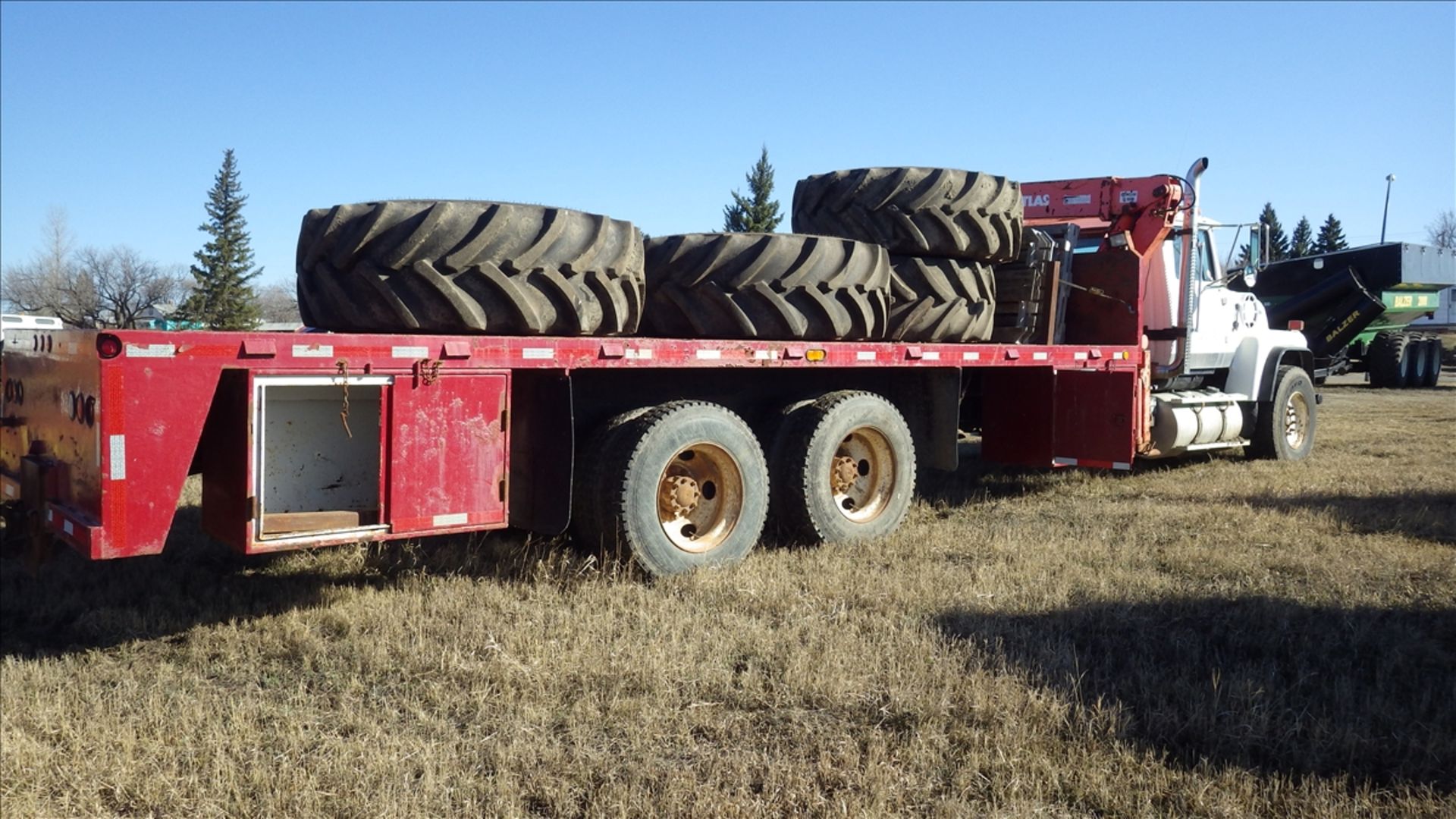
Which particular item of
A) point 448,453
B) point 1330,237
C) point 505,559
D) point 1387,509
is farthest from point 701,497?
point 1330,237

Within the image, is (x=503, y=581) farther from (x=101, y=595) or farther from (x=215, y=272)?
(x=215, y=272)

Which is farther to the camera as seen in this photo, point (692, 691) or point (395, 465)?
point (395, 465)

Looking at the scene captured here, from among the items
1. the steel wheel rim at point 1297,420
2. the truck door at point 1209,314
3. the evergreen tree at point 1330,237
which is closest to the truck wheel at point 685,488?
the truck door at point 1209,314

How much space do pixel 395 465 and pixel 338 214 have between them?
4.49 ft

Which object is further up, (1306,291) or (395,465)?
(1306,291)

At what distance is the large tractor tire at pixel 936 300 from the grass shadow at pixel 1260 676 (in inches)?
106

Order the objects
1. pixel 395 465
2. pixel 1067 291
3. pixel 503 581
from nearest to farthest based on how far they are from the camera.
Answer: pixel 395 465, pixel 503 581, pixel 1067 291

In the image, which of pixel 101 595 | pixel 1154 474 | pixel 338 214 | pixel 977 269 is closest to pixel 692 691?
pixel 338 214

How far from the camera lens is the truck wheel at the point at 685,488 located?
6051 millimetres

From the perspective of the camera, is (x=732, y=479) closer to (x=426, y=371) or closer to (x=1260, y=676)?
(x=426, y=371)

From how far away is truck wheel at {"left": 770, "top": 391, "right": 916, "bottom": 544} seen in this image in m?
7.05

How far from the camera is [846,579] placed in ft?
20.2

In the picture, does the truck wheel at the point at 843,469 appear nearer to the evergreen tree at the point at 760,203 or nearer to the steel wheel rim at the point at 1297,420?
the steel wheel rim at the point at 1297,420

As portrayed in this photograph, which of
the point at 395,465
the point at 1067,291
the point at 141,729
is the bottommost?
the point at 141,729
